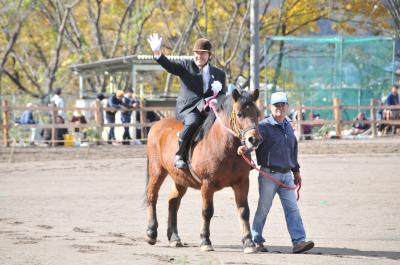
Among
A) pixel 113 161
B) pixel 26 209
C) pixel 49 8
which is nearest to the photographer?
pixel 26 209

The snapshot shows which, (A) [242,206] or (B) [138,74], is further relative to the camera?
(B) [138,74]

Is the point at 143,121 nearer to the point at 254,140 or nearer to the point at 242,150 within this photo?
the point at 242,150

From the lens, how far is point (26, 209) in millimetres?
15477

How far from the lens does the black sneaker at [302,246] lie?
415 inches

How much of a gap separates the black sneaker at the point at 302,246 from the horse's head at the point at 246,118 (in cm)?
124

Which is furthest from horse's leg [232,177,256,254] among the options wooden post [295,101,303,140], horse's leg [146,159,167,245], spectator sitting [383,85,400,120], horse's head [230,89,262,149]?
spectator sitting [383,85,400,120]

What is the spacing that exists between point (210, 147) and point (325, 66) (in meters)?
27.1

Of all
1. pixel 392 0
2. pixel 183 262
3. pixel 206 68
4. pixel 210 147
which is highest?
pixel 392 0

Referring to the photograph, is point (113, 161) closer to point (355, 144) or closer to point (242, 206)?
point (355, 144)

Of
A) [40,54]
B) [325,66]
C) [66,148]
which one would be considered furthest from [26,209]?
[40,54]

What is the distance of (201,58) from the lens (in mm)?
11734

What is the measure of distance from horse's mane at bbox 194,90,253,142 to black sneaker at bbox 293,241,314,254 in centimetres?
164

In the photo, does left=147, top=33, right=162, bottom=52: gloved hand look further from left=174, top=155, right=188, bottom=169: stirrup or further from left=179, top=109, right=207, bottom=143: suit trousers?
left=174, top=155, right=188, bottom=169: stirrup

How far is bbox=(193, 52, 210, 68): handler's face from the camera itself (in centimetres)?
1173
